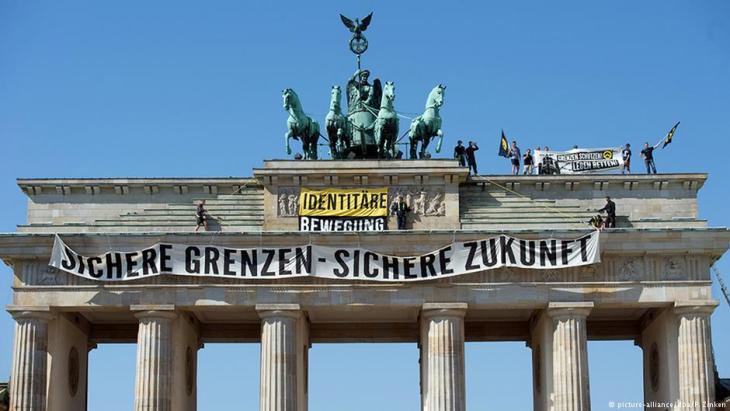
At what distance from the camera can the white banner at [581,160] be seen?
72.1 m

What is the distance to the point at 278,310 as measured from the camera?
65875 mm

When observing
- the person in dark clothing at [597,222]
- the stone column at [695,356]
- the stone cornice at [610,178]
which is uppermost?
the stone cornice at [610,178]

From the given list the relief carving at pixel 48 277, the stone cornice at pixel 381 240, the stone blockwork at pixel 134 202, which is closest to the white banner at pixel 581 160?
the stone cornice at pixel 381 240

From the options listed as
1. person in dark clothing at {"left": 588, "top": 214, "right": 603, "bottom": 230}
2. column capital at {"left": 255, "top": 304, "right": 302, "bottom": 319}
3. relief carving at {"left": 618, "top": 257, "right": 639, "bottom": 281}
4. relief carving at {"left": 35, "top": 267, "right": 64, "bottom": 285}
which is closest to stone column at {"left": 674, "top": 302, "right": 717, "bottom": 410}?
relief carving at {"left": 618, "top": 257, "right": 639, "bottom": 281}

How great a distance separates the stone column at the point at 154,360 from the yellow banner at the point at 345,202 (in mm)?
7471

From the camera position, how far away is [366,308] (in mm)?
66625

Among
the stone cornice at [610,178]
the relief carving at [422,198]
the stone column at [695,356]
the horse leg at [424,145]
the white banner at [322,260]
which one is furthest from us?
the horse leg at [424,145]

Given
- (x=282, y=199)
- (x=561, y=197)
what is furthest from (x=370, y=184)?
(x=561, y=197)

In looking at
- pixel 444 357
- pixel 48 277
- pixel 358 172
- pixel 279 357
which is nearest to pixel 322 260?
pixel 358 172

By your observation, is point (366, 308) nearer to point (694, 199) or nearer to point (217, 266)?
point (217, 266)

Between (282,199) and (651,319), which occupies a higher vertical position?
(282,199)

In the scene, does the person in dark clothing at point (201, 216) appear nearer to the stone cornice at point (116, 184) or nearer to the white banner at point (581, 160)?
the stone cornice at point (116, 184)

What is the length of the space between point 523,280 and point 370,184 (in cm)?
776

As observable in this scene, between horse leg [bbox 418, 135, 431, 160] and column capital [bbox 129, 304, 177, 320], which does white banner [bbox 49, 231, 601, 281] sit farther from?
horse leg [bbox 418, 135, 431, 160]
